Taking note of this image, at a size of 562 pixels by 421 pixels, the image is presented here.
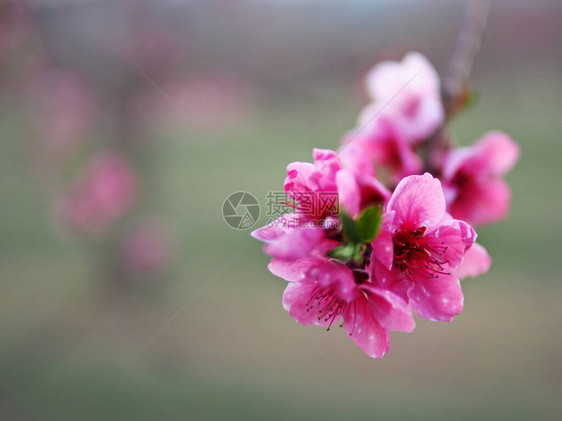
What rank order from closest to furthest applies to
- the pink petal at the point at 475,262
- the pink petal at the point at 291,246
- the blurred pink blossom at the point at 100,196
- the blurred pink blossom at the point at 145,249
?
1. the pink petal at the point at 291,246
2. the pink petal at the point at 475,262
3. the blurred pink blossom at the point at 100,196
4. the blurred pink blossom at the point at 145,249

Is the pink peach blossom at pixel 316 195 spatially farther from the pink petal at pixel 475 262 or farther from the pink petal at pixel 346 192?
the pink petal at pixel 475 262

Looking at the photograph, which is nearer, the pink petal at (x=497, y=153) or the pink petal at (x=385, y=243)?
the pink petal at (x=385, y=243)

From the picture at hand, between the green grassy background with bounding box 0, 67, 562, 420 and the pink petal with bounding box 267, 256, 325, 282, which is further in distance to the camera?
the green grassy background with bounding box 0, 67, 562, 420

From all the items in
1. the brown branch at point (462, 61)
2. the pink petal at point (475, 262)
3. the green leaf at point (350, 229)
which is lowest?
the green leaf at point (350, 229)

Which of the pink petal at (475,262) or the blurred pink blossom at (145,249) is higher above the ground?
the blurred pink blossom at (145,249)

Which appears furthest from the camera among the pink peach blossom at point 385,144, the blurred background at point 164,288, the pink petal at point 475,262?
the blurred background at point 164,288

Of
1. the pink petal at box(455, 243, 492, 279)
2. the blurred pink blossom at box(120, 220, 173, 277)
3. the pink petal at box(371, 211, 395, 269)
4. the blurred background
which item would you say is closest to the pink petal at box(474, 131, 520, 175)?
the pink petal at box(455, 243, 492, 279)

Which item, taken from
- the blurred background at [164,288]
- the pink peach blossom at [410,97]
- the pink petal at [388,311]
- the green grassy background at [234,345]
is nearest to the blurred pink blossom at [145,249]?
the blurred background at [164,288]

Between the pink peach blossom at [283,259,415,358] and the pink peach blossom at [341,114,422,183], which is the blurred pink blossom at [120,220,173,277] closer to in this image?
the pink peach blossom at [341,114,422,183]
